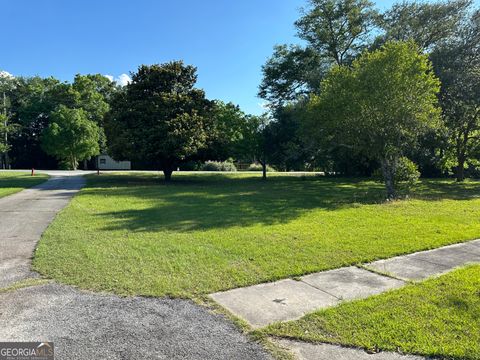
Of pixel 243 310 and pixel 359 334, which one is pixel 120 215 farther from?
pixel 359 334

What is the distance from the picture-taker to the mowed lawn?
4.50 metres

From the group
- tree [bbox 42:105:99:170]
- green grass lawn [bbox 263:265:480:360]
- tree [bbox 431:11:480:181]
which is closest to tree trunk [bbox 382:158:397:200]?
tree [bbox 431:11:480:181]

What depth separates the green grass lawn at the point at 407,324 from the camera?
9.46 feet

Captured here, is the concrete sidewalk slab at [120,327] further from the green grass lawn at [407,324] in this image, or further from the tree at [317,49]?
the tree at [317,49]

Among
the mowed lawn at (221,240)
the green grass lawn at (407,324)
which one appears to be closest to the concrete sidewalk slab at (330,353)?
the green grass lawn at (407,324)

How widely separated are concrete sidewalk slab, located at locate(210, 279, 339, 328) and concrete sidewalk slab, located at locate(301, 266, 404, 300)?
0.16 metres

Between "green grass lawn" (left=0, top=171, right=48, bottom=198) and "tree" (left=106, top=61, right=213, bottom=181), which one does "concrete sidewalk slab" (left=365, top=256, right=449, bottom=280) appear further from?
"tree" (left=106, top=61, right=213, bottom=181)

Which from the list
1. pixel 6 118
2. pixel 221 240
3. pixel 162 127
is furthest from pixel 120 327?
pixel 6 118

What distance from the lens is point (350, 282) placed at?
4.32 meters

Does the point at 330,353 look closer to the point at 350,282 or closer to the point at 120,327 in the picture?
the point at 350,282

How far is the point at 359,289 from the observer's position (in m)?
4.09

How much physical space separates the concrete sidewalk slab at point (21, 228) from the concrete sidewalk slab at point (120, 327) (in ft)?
2.92

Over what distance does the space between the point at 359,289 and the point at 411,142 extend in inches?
427

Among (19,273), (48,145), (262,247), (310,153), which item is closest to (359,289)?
(262,247)
